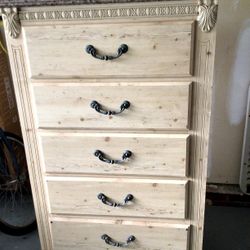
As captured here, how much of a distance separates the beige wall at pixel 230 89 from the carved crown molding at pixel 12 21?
0.91m

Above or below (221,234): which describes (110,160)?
above

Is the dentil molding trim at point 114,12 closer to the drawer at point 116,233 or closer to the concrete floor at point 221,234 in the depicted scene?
the drawer at point 116,233

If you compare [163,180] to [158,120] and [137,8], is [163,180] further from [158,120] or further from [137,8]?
[137,8]

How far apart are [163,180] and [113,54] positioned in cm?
41

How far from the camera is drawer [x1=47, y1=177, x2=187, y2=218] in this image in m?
1.11

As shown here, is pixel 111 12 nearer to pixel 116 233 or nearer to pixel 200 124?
pixel 200 124

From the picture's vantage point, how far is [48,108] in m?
1.05

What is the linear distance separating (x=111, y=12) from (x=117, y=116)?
290 millimetres

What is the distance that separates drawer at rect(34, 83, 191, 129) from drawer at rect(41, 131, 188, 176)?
35mm

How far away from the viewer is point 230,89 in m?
1.65

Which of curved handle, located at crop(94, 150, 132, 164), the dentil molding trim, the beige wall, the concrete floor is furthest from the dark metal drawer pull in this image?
the concrete floor

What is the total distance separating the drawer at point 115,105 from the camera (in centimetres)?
100

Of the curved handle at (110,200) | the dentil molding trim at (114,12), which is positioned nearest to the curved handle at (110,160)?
the curved handle at (110,200)

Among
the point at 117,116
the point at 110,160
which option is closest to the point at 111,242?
the point at 110,160
